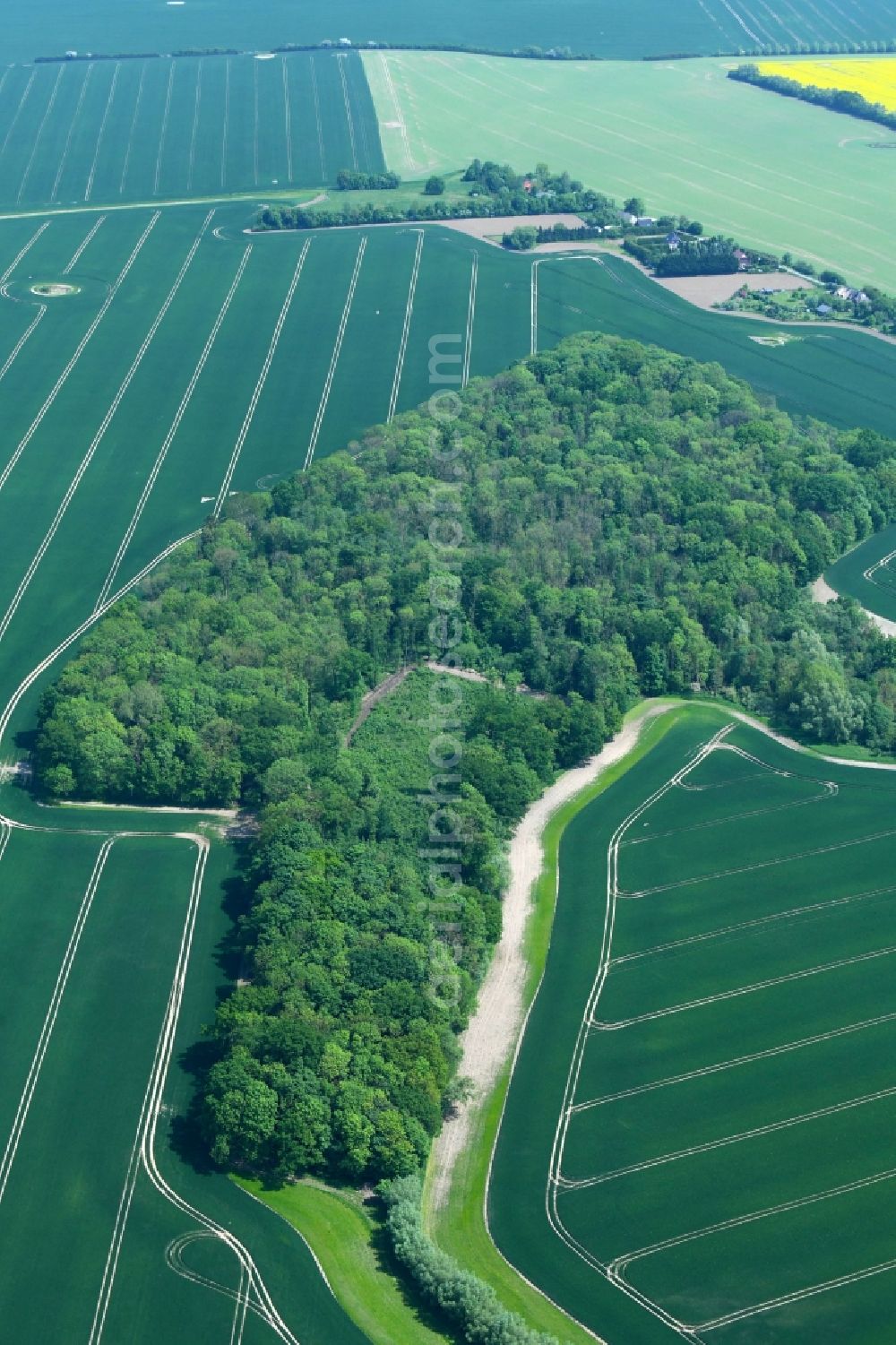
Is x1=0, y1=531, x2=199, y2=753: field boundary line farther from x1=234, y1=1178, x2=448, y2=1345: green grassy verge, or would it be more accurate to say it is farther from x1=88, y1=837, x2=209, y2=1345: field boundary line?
x1=234, y1=1178, x2=448, y2=1345: green grassy verge

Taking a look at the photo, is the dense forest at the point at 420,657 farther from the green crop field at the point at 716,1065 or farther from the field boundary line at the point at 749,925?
the field boundary line at the point at 749,925

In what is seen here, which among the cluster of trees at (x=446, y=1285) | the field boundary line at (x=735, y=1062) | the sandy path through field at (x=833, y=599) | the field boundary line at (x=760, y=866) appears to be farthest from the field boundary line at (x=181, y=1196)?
the sandy path through field at (x=833, y=599)

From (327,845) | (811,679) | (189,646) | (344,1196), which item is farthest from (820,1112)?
(189,646)

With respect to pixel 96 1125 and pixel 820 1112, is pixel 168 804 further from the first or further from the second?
pixel 820 1112

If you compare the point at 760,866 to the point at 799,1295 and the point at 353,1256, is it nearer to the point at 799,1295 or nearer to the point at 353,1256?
the point at 799,1295

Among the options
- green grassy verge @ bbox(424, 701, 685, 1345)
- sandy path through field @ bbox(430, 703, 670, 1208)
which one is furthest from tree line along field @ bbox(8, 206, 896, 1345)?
sandy path through field @ bbox(430, 703, 670, 1208)

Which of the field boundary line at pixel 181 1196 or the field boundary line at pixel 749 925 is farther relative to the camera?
the field boundary line at pixel 749 925
